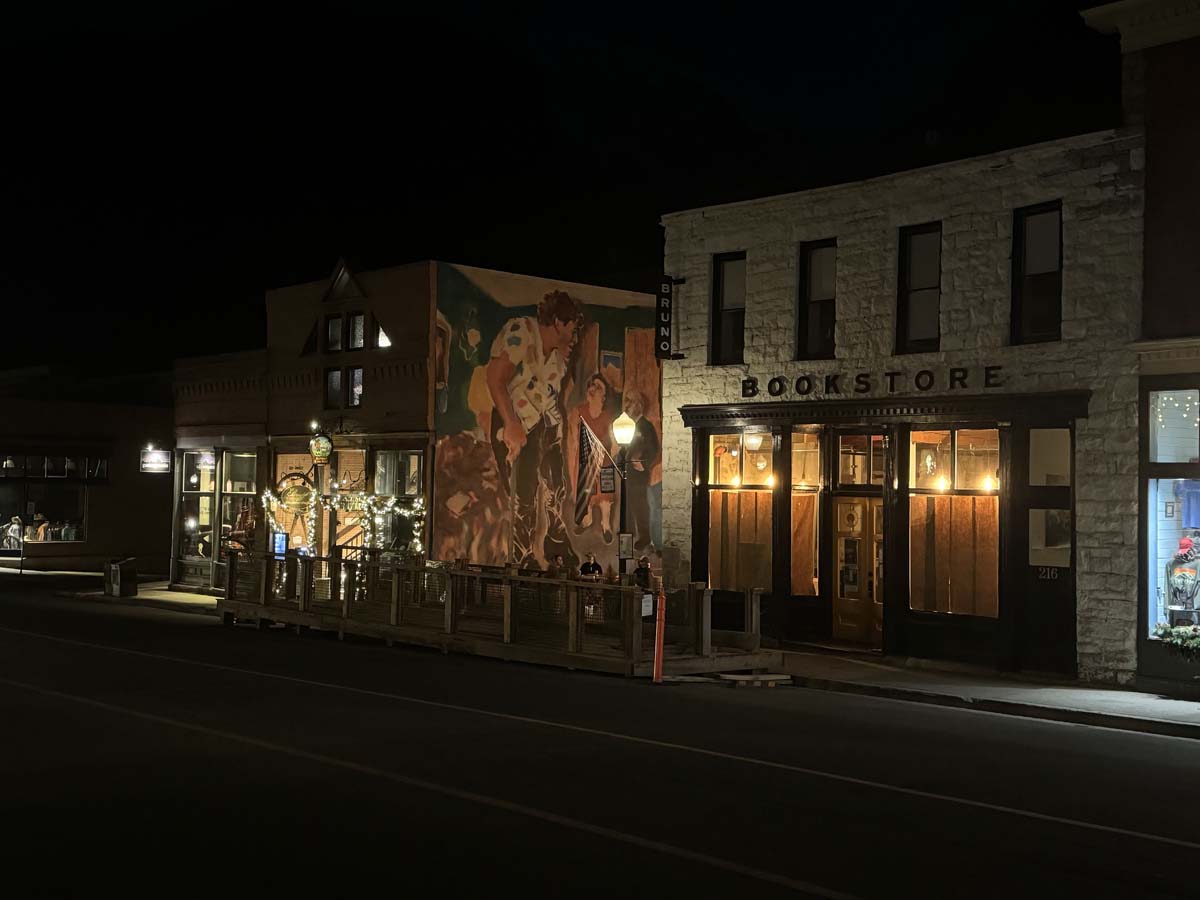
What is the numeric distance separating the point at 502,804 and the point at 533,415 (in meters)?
19.1

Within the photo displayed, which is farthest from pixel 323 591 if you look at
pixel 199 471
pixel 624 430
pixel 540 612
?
pixel 199 471

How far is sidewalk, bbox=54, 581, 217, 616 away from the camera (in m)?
29.1

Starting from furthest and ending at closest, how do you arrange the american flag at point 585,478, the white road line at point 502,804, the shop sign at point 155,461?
1. the shop sign at point 155,461
2. the american flag at point 585,478
3. the white road line at point 502,804

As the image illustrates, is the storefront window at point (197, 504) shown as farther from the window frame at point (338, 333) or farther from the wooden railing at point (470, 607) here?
the wooden railing at point (470, 607)

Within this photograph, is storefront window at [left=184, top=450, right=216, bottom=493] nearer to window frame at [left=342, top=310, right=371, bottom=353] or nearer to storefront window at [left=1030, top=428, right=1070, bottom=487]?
window frame at [left=342, top=310, right=371, bottom=353]

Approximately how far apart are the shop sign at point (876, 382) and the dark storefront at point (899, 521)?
9.3 inches

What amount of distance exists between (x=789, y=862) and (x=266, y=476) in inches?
1010

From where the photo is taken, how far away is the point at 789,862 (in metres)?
7.85

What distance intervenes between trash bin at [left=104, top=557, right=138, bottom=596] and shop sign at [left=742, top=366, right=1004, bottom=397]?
17550mm

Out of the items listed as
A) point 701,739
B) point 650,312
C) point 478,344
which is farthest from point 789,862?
point 650,312

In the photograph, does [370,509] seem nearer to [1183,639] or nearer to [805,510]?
[805,510]

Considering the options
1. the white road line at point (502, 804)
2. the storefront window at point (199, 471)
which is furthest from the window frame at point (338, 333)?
the white road line at point (502, 804)

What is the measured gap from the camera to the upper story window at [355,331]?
95.6 feet

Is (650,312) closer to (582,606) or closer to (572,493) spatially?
(572,493)
